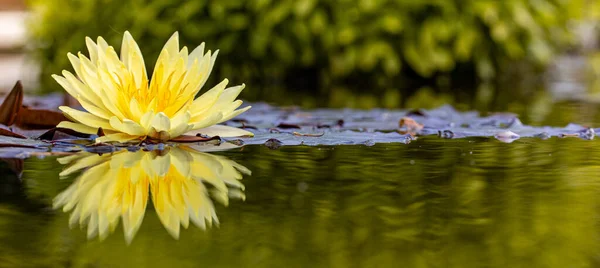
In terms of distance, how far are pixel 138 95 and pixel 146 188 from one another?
66 centimetres

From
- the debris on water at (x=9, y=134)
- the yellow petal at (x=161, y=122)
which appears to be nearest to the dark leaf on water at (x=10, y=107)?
the debris on water at (x=9, y=134)

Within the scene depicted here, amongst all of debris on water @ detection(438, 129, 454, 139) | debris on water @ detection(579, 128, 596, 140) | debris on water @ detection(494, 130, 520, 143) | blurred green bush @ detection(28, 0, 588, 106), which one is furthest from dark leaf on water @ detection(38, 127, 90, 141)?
blurred green bush @ detection(28, 0, 588, 106)

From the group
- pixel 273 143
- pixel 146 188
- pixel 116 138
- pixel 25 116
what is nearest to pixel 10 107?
pixel 25 116

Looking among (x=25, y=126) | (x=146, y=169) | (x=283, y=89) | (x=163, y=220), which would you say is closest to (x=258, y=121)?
(x=25, y=126)

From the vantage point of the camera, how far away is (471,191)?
6.54 feet

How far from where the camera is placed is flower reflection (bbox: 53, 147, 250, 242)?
1.62m

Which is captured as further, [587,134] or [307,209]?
[587,134]

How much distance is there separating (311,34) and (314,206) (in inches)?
218

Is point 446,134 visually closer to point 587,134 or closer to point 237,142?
point 587,134

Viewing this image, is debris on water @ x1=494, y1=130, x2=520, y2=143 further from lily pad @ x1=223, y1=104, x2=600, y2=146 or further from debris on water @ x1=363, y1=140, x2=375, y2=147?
debris on water @ x1=363, y1=140, x2=375, y2=147

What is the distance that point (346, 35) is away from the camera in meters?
7.05

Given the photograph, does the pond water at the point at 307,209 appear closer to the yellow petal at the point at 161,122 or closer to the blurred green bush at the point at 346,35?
the yellow petal at the point at 161,122

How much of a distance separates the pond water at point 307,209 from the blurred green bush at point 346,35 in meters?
4.24

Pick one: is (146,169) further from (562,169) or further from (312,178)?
(562,169)
